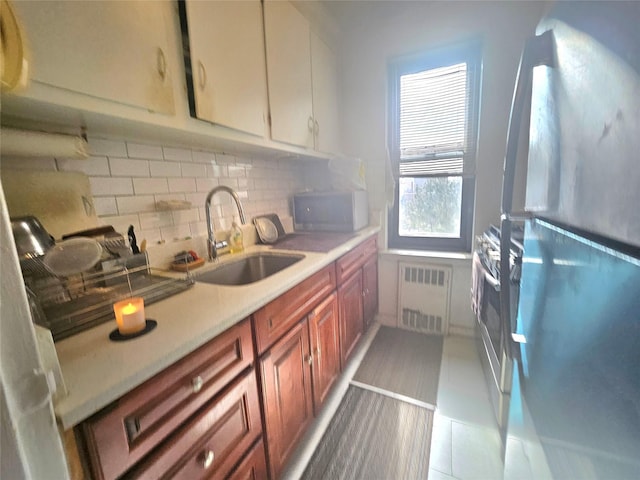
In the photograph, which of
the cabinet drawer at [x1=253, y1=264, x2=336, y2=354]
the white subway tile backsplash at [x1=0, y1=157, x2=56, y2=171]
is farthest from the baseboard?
the white subway tile backsplash at [x1=0, y1=157, x2=56, y2=171]

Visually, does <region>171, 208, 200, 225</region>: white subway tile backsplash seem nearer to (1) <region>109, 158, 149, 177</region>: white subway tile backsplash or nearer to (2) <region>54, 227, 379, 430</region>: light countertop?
(1) <region>109, 158, 149, 177</region>: white subway tile backsplash

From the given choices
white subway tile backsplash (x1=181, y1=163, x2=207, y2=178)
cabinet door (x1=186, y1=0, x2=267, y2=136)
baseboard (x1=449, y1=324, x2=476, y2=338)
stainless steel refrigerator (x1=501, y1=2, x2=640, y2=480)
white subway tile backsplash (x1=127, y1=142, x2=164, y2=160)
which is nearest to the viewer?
stainless steel refrigerator (x1=501, y1=2, x2=640, y2=480)

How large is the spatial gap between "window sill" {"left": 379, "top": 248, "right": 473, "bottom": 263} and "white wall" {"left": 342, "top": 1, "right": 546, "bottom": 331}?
4 centimetres

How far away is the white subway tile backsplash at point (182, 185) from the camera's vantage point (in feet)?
4.11

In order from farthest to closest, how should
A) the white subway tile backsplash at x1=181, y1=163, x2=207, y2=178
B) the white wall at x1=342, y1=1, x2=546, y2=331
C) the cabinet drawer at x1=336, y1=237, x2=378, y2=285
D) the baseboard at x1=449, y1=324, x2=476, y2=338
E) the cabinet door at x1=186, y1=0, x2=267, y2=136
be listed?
the baseboard at x1=449, y1=324, x2=476, y2=338 < the white wall at x1=342, y1=1, x2=546, y2=331 < the cabinet drawer at x1=336, y1=237, x2=378, y2=285 < the white subway tile backsplash at x1=181, y1=163, x2=207, y2=178 < the cabinet door at x1=186, y1=0, x2=267, y2=136

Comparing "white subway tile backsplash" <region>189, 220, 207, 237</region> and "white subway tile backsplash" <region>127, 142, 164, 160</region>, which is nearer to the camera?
"white subway tile backsplash" <region>127, 142, 164, 160</region>

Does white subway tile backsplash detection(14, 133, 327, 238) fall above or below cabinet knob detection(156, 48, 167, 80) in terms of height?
below

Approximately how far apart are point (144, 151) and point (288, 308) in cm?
91

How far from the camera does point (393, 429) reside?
133 cm

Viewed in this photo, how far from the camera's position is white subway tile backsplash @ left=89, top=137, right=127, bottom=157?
977mm

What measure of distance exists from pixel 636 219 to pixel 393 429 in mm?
1375

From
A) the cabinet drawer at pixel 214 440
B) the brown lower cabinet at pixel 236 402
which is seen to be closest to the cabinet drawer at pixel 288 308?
the brown lower cabinet at pixel 236 402

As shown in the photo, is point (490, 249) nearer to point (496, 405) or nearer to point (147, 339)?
point (496, 405)

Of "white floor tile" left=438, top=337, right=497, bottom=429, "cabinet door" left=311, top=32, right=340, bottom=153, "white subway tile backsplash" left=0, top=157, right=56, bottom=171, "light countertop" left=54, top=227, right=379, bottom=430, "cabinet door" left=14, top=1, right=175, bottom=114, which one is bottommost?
"white floor tile" left=438, top=337, right=497, bottom=429
